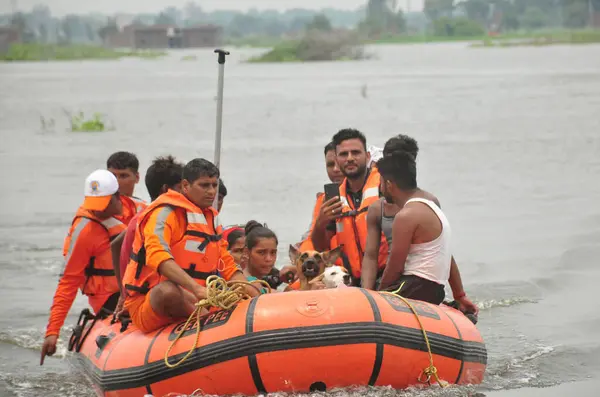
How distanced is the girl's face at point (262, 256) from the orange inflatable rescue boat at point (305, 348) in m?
1.14

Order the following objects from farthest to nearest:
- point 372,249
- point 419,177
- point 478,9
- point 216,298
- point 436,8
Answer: point 436,8
point 478,9
point 419,177
point 372,249
point 216,298

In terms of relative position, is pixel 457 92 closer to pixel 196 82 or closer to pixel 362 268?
pixel 196 82

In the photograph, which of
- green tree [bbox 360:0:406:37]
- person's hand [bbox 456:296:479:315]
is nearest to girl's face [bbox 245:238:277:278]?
person's hand [bbox 456:296:479:315]

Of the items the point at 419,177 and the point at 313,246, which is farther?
the point at 419,177

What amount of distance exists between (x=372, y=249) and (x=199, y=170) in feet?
4.26

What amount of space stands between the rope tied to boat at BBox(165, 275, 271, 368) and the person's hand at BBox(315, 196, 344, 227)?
4.50 ft

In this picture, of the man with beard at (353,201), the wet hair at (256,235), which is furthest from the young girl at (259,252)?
the man with beard at (353,201)

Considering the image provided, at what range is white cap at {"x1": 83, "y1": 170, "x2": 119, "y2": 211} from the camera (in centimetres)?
757

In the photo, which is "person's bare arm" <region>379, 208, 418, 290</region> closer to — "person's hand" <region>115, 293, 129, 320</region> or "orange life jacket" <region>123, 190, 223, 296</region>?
"orange life jacket" <region>123, 190, 223, 296</region>

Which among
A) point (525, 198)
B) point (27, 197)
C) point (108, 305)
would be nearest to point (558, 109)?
point (525, 198)

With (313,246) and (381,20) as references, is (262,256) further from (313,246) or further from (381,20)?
(381,20)

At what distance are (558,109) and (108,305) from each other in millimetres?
25220

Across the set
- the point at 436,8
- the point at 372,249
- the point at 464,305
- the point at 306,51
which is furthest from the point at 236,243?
the point at 436,8

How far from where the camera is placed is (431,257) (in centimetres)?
688
